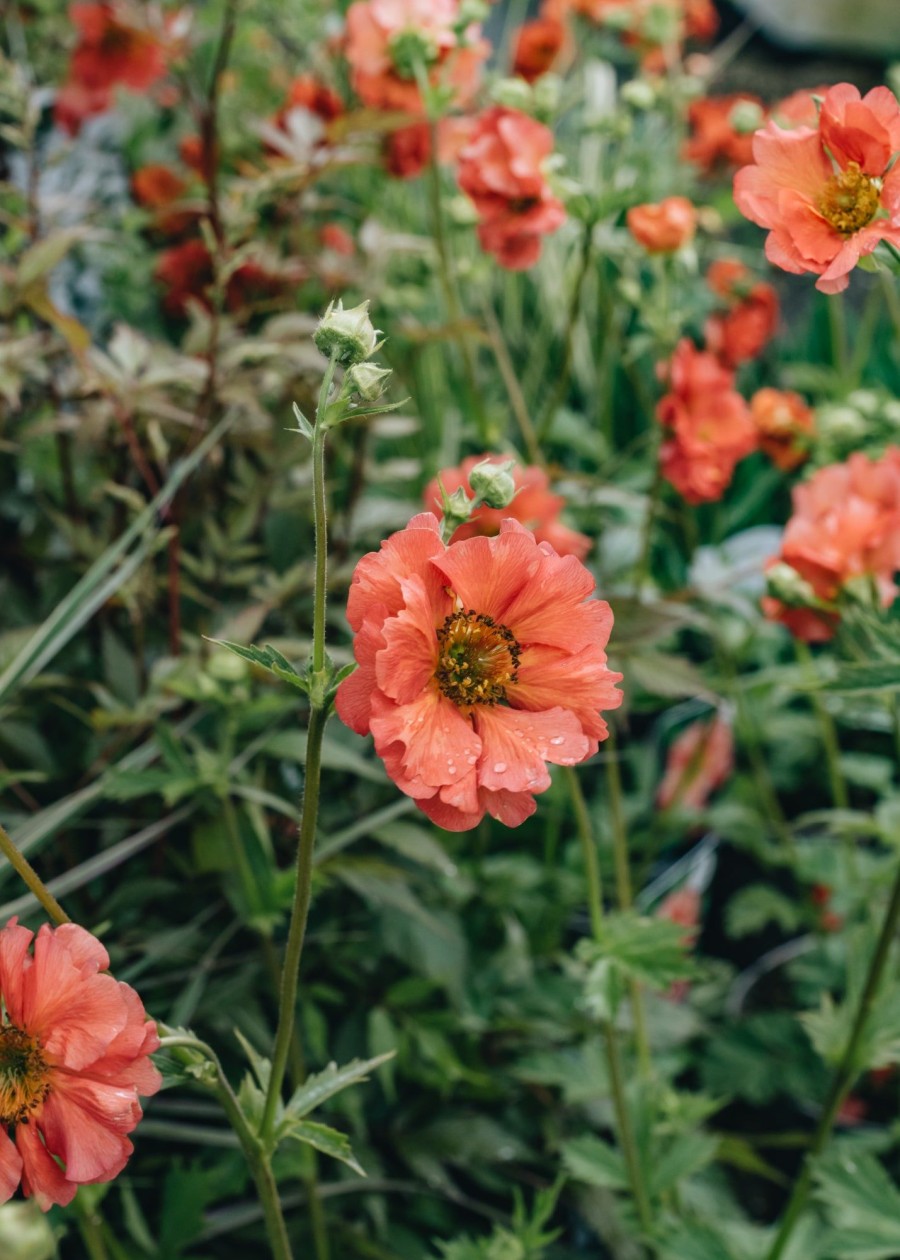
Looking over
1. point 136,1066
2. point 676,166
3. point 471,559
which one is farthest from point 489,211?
point 676,166

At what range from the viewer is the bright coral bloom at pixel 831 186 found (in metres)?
0.54

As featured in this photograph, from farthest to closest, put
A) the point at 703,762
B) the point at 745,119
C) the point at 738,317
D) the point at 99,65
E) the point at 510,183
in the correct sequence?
1. the point at 738,317
2. the point at 99,65
3. the point at 703,762
4. the point at 745,119
5. the point at 510,183

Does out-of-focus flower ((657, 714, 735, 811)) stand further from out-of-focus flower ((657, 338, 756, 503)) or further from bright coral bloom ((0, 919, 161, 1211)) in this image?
bright coral bloom ((0, 919, 161, 1211))

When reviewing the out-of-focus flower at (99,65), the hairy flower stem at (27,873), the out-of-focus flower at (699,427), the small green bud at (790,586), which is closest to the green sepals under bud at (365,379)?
the hairy flower stem at (27,873)

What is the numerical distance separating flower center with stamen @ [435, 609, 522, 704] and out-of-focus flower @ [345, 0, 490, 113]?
0.60 metres

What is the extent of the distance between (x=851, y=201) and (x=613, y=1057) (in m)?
0.55

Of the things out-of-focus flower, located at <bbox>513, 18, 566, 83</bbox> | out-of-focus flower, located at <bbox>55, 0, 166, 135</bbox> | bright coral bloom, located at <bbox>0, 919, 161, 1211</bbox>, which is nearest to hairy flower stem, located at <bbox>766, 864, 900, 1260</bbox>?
bright coral bloom, located at <bbox>0, 919, 161, 1211</bbox>

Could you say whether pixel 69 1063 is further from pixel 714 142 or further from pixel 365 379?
pixel 714 142

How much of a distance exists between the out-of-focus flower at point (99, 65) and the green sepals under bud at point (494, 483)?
3.28ft

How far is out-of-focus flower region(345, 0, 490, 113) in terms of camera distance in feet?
3.11

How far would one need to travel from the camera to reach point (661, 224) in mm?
933

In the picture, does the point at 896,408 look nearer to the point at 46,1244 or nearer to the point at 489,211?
the point at 489,211

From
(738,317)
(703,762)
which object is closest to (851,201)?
(703,762)

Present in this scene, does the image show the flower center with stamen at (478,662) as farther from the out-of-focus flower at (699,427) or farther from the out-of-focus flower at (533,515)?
the out-of-focus flower at (699,427)
